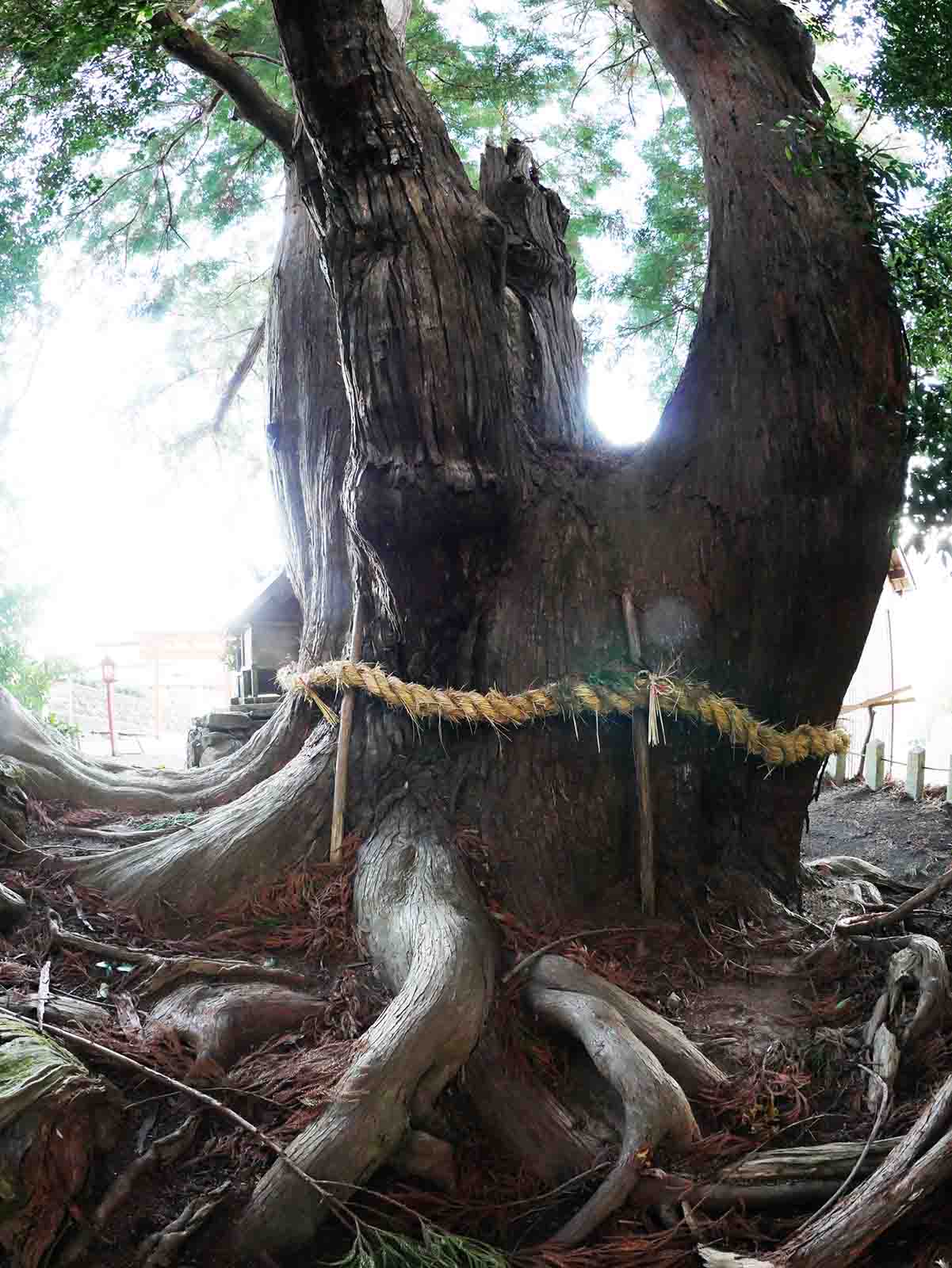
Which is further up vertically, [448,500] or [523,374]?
[523,374]

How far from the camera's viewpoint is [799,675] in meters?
3.79

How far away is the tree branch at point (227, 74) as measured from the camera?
164 inches

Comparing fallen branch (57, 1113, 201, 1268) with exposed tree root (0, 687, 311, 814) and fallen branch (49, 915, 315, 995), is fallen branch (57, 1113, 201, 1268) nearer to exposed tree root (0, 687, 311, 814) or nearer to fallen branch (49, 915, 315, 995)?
fallen branch (49, 915, 315, 995)

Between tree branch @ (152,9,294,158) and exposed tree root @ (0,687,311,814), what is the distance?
2.59 meters

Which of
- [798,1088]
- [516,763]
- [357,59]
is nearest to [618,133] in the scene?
[357,59]

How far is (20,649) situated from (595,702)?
7.63 metres

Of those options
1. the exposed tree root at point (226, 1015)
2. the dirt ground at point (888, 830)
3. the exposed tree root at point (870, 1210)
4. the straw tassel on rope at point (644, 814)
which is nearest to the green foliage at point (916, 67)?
the straw tassel on rope at point (644, 814)

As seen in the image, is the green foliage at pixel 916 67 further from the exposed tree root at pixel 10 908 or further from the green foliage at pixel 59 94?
the exposed tree root at pixel 10 908

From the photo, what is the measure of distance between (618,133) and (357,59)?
5.76m

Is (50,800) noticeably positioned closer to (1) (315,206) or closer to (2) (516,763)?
(2) (516,763)

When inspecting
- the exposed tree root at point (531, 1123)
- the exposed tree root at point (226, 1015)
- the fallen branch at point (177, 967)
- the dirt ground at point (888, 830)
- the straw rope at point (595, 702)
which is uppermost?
the straw rope at point (595, 702)

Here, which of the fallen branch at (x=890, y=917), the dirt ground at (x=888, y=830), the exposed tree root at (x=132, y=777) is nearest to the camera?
the fallen branch at (x=890, y=917)

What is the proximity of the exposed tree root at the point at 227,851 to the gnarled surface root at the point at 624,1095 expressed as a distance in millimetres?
1226

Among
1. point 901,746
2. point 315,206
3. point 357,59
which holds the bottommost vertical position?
point 901,746
